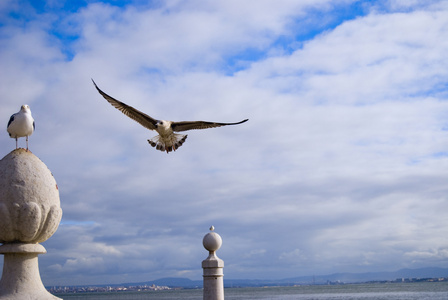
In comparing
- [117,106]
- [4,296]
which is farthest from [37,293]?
[117,106]

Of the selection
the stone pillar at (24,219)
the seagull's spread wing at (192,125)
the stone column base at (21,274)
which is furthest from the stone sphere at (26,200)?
the seagull's spread wing at (192,125)

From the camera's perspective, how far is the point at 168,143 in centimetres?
1680

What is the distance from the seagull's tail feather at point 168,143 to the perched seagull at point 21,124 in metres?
6.21

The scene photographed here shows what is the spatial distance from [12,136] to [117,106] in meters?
5.63

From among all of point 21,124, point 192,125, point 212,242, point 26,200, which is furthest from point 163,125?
point 26,200

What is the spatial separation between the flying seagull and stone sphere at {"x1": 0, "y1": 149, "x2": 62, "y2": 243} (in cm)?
594

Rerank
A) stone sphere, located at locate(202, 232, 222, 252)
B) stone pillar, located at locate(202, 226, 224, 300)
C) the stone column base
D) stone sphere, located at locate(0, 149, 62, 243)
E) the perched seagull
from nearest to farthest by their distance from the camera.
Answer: stone sphere, located at locate(0, 149, 62, 243), the stone column base, the perched seagull, stone pillar, located at locate(202, 226, 224, 300), stone sphere, located at locate(202, 232, 222, 252)

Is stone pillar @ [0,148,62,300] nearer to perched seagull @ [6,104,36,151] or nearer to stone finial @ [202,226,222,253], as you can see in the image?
perched seagull @ [6,104,36,151]

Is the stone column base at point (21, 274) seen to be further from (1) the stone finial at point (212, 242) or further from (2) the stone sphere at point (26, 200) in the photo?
(1) the stone finial at point (212, 242)

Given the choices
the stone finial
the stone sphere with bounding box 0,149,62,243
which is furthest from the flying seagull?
the stone sphere with bounding box 0,149,62,243

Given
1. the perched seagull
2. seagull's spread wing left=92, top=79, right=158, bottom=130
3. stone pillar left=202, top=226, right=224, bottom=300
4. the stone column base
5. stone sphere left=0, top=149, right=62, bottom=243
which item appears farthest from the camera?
seagull's spread wing left=92, top=79, right=158, bottom=130

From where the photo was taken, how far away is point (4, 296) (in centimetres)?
972

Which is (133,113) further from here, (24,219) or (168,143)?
(24,219)

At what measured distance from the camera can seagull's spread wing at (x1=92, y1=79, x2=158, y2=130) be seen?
15.8 metres
